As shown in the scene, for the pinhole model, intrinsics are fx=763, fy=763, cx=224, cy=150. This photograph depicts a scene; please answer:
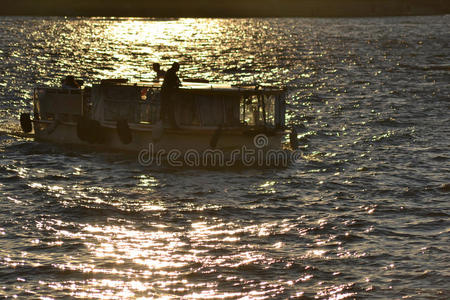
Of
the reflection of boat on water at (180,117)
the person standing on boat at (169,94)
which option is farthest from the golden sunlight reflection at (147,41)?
the person standing on boat at (169,94)

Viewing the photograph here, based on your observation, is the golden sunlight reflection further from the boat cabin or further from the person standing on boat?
the person standing on boat

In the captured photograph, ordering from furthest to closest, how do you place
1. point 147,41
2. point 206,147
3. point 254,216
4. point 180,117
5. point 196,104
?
point 147,41
point 180,117
point 196,104
point 206,147
point 254,216

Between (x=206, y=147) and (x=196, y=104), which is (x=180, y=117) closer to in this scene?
(x=196, y=104)

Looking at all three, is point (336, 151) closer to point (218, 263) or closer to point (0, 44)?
point (218, 263)

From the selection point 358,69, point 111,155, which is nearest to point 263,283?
point 111,155

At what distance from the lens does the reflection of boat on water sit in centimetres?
2458

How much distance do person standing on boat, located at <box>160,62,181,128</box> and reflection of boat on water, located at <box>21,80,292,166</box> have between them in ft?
0.56

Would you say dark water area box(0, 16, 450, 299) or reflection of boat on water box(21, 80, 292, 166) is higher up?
reflection of boat on water box(21, 80, 292, 166)

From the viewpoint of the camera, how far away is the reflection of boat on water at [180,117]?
24.6 metres

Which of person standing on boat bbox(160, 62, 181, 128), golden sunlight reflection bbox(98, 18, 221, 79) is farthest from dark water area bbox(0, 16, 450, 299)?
golden sunlight reflection bbox(98, 18, 221, 79)

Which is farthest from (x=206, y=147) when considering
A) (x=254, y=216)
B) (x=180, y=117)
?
(x=254, y=216)

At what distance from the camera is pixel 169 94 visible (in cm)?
2506

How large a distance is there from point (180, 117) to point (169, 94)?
2.89ft

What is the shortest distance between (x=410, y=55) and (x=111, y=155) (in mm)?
49160
